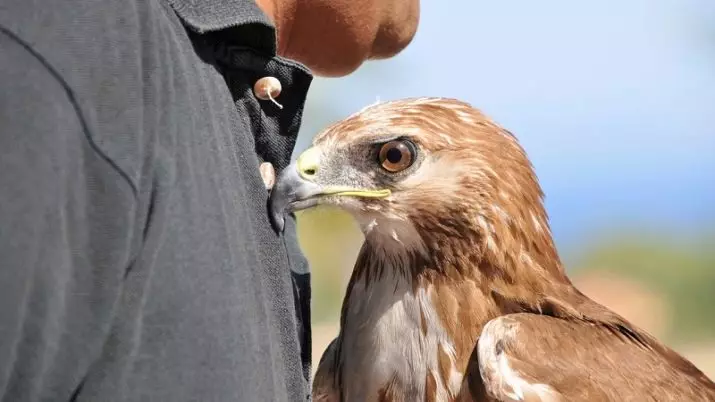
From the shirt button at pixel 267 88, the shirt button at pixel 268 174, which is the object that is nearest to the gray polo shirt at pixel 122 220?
the shirt button at pixel 267 88

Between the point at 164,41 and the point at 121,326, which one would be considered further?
the point at 164,41

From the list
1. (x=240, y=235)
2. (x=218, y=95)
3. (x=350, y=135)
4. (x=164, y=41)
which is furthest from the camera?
(x=350, y=135)

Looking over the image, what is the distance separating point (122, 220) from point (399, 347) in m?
1.26

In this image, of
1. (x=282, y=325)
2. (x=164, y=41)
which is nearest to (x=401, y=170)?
(x=282, y=325)

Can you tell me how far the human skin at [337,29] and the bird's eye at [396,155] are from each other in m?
0.23

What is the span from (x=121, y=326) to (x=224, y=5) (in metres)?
0.65

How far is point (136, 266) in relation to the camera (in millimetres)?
1158

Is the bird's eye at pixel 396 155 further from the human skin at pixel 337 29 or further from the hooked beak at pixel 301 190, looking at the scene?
the human skin at pixel 337 29

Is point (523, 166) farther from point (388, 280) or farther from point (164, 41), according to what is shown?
point (164, 41)

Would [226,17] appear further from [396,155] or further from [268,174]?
[396,155]

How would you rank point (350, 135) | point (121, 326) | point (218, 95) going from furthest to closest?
point (350, 135) < point (218, 95) < point (121, 326)

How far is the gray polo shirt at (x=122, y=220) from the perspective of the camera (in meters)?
1.04

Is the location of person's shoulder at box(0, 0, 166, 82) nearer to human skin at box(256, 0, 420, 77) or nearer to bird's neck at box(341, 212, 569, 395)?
human skin at box(256, 0, 420, 77)

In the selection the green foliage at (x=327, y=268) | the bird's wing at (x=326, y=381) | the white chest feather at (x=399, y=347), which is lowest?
the green foliage at (x=327, y=268)
